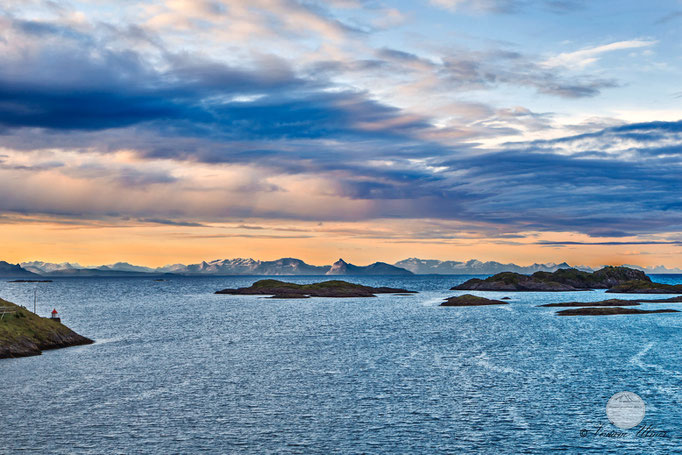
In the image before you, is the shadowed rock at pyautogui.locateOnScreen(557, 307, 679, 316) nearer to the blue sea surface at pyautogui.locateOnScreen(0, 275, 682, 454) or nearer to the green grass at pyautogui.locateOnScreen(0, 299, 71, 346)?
the blue sea surface at pyautogui.locateOnScreen(0, 275, 682, 454)

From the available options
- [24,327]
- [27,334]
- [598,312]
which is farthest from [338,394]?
[598,312]

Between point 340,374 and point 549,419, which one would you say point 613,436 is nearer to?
point 549,419

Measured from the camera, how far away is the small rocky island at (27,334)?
221ft

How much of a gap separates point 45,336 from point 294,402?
45.8 m

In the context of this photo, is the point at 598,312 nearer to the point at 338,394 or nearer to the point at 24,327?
the point at 338,394

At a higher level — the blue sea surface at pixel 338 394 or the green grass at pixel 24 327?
the green grass at pixel 24 327

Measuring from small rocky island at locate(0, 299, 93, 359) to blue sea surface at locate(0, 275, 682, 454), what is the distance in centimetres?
255

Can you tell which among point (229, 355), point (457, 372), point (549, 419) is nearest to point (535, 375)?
point (457, 372)

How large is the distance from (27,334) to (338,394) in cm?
4598

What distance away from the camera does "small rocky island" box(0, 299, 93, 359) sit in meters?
67.4

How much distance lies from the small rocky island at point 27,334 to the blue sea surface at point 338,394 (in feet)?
8.37

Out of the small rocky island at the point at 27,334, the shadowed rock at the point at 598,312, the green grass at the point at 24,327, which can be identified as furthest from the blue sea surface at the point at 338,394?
the shadowed rock at the point at 598,312

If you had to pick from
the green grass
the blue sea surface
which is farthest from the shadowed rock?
the green grass

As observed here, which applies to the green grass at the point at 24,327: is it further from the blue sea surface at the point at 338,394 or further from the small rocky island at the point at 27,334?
the blue sea surface at the point at 338,394
